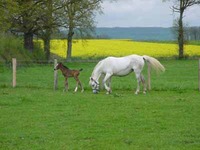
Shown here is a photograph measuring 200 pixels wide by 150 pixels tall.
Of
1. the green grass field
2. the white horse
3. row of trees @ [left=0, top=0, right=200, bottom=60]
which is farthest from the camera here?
row of trees @ [left=0, top=0, right=200, bottom=60]

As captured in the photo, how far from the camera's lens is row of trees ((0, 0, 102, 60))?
40581mm

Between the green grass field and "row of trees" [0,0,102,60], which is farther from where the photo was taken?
"row of trees" [0,0,102,60]

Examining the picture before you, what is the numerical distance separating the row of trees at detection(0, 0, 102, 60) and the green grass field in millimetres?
19912

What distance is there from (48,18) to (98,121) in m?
29.8

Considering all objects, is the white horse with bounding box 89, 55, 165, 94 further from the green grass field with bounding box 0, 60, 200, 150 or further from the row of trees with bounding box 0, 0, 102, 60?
the row of trees with bounding box 0, 0, 102, 60

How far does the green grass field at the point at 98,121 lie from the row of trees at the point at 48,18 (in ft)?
65.3

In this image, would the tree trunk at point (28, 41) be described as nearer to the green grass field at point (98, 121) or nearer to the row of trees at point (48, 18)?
the row of trees at point (48, 18)

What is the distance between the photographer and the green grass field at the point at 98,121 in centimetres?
980

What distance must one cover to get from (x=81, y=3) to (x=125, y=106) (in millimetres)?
32520

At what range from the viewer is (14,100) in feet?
55.0

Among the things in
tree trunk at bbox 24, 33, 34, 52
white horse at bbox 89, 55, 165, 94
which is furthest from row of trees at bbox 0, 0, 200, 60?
white horse at bbox 89, 55, 165, 94

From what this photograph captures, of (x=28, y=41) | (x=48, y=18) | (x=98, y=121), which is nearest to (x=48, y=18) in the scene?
(x=48, y=18)

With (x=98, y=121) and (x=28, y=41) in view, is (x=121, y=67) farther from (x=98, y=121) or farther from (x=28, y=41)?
(x=28, y=41)

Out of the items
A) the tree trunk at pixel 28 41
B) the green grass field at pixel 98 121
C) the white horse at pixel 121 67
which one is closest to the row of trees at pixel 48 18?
the tree trunk at pixel 28 41
